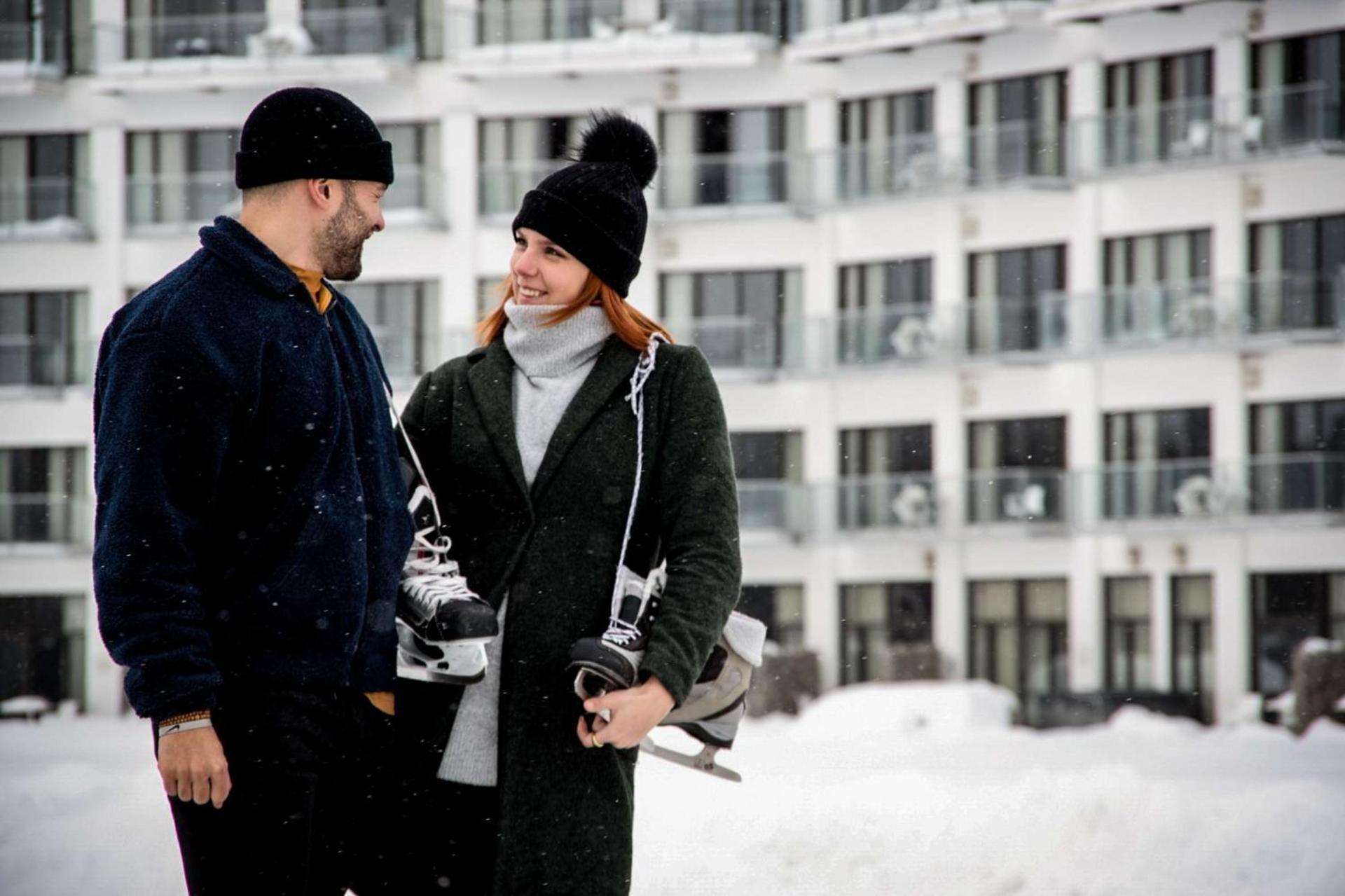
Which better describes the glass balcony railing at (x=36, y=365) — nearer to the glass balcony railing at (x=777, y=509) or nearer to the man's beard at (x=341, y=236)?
the glass balcony railing at (x=777, y=509)

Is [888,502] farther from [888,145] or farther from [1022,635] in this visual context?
[888,145]

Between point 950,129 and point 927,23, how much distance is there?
210cm

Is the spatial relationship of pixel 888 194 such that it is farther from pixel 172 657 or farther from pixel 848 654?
pixel 172 657

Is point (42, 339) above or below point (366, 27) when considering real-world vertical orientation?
below

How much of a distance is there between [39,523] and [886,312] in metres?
17.4

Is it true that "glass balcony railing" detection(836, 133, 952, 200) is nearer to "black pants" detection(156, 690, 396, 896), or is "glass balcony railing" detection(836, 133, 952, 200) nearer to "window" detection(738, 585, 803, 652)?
"window" detection(738, 585, 803, 652)

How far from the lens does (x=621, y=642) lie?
3.54m

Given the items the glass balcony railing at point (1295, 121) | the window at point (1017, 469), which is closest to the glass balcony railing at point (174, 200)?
the window at point (1017, 469)

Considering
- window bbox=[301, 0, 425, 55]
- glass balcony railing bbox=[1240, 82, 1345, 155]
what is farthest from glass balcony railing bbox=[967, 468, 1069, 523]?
window bbox=[301, 0, 425, 55]

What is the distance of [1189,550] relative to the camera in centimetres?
3422

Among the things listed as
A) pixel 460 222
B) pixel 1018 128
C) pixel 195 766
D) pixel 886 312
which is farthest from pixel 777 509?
pixel 195 766

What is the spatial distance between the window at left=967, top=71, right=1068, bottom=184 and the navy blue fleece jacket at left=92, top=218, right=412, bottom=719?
33.5m


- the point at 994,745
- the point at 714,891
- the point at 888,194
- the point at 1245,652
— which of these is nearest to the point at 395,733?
the point at 714,891

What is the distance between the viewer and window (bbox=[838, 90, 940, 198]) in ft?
121
